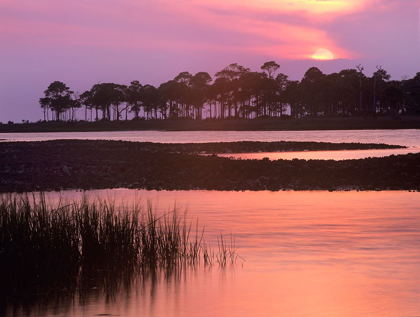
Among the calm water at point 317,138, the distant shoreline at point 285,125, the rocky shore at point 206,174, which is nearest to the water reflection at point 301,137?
the calm water at point 317,138

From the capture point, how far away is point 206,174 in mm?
36531

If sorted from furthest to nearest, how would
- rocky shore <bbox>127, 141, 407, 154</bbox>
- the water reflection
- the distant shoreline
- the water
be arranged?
the distant shoreline, the water reflection, rocky shore <bbox>127, 141, 407, 154</bbox>, the water

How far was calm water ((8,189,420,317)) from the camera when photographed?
11.7 metres

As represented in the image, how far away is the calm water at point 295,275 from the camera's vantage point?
1171 centimetres

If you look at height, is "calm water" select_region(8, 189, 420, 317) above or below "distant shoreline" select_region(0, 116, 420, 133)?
below

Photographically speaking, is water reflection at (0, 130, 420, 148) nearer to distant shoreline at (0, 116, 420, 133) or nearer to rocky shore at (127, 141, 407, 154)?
rocky shore at (127, 141, 407, 154)

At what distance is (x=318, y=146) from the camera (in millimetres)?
68500

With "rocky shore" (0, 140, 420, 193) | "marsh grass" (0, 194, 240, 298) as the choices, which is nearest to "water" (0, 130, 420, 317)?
Result: "marsh grass" (0, 194, 240, 298)

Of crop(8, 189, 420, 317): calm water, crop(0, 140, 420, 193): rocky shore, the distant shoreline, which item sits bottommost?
crop(8, 189, 420, 317): calm water

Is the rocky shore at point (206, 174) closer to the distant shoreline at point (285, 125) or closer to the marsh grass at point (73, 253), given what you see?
the marsh grass at point (73, 253)

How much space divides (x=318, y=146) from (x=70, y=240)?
2238 inches

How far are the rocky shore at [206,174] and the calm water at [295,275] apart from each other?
29.2 ft

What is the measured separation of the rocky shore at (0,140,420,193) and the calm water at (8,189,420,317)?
8914 millimetres

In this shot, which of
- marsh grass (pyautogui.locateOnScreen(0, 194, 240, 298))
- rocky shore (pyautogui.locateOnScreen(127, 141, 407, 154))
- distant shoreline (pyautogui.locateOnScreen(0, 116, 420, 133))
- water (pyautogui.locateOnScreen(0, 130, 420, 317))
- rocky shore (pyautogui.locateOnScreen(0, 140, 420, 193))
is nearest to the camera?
water (pyautogui.locateOnScreen(0, 130, 420, 317))
